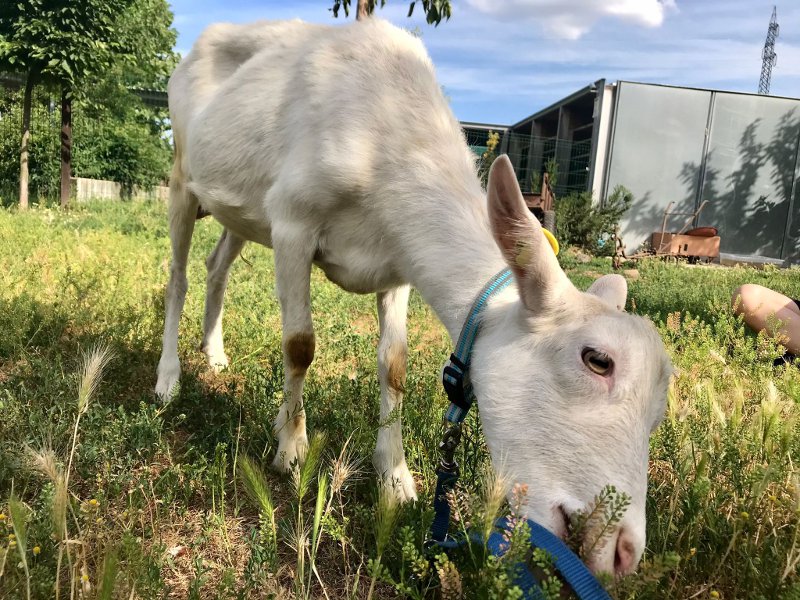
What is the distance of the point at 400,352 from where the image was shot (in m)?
3.23

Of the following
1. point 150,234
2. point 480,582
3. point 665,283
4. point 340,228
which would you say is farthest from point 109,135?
point 480,582

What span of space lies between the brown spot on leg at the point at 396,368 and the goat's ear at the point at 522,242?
129 cm

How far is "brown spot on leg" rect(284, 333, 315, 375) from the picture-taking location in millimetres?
2994

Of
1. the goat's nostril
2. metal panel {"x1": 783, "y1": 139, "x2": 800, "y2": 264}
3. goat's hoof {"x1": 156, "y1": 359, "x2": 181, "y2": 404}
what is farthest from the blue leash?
metal panel {"x1": 783, "y1": 139, "x2": 800, "y2": 264}

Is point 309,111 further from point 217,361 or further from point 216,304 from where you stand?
point 217,361

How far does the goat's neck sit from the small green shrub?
1382 cm

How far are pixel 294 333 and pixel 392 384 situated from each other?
0.56m

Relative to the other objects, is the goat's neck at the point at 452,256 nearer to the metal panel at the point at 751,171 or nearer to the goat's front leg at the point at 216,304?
the goat's front leg at the point at 216,304

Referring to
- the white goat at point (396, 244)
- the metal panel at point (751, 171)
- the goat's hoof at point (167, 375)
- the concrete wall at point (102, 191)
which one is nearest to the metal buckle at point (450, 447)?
the white goat at point (396, 244)

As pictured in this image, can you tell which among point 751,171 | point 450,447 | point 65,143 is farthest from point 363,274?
point 751,171

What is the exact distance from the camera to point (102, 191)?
2095 centimetres

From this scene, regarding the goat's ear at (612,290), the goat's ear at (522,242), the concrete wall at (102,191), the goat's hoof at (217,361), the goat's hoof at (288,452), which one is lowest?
the concrete wall at (102,191)

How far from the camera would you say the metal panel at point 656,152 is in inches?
760

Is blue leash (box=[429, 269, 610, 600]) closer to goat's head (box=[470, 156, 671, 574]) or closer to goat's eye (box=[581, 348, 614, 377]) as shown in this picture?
goat's head (box=[470, 156, 671, 574])
